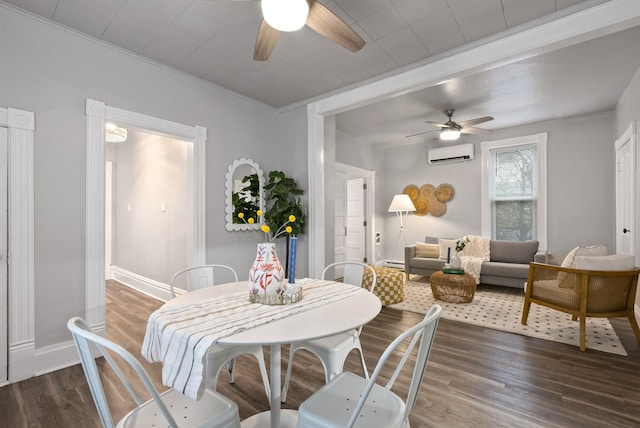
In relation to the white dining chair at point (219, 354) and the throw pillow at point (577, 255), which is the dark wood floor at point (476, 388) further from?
the throw pillow at point (577, 255)

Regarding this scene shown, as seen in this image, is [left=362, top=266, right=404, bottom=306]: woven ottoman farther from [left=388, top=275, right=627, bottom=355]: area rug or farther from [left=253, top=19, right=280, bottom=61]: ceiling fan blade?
[left=253, top=19, right=280, bottom=61]: ceiling fan blade

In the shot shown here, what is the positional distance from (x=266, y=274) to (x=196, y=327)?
433mm

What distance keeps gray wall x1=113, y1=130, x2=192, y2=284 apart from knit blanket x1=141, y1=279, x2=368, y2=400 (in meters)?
2.19

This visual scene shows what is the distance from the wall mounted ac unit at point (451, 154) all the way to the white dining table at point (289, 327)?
5.07m

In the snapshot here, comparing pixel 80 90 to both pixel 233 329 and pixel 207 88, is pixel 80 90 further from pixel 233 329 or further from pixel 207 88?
pixel 233 329

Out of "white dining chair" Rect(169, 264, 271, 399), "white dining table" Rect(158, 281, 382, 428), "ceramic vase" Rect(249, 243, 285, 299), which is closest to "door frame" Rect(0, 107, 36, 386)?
"white dining chair" Rect(169, 264, 271, 399)

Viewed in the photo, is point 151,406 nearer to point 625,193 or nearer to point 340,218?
point 340,218

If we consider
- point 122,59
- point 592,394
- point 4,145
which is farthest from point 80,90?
point 592,394

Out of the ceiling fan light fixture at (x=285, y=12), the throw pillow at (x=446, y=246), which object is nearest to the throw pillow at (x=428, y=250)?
the throw pillow at (x=446, y=246)

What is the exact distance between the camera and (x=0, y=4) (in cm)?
224

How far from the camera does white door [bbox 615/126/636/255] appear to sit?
3537 mm

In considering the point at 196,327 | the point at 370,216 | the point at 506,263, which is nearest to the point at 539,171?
the point at 506,263

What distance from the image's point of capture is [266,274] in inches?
63.5

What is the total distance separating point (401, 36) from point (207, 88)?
2151 millimetres
